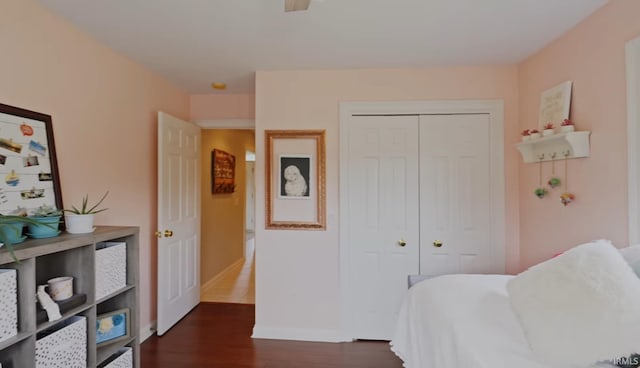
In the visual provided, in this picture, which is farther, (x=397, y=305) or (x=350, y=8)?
(x=397, y=305)

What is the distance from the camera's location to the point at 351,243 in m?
2.81

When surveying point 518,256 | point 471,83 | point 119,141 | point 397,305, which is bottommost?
point 397,305

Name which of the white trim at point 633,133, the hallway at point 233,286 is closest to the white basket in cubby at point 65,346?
the hallway at point 233,286

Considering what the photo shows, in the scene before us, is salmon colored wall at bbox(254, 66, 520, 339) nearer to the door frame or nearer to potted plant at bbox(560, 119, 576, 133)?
the door frame

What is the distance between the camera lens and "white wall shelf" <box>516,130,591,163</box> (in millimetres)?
1922

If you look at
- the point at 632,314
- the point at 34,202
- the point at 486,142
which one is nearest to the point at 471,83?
the point at 486,142

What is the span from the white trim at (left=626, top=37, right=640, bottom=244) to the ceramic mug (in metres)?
2.80

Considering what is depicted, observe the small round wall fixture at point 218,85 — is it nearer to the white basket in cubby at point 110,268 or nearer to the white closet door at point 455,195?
the white basket in cubby at point 110,268

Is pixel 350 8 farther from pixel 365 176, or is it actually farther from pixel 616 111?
pixel 616 111

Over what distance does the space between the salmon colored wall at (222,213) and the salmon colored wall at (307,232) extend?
1646 mm

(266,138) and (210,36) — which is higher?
(210,36)

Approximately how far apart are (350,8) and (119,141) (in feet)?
6.43

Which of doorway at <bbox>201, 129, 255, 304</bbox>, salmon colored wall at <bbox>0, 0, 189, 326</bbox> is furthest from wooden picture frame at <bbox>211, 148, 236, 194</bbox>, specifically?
salmon colored wall at <bbox>0, 0, 189, 326</bbox>

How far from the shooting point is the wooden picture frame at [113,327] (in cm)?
181
